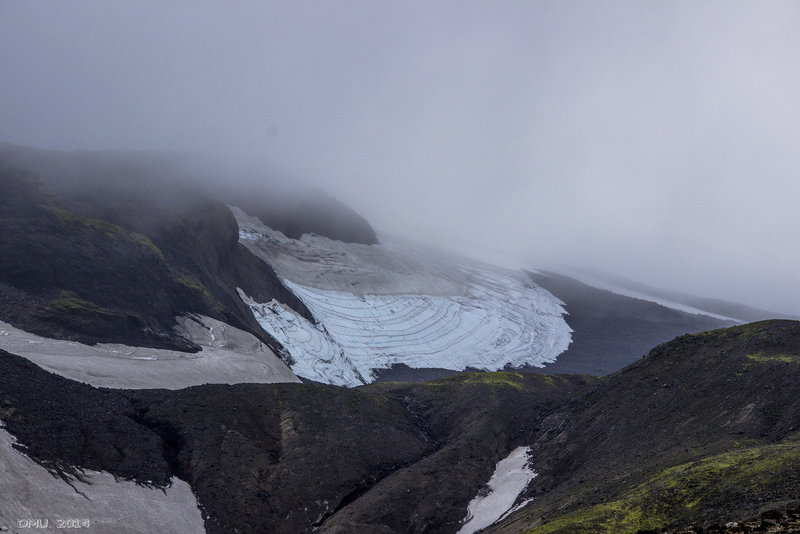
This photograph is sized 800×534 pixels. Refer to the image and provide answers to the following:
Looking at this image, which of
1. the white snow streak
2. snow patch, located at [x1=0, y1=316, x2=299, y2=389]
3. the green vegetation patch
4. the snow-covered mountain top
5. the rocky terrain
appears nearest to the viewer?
the green vegetation patch

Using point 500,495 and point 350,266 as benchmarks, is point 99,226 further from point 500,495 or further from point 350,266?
point 350,266

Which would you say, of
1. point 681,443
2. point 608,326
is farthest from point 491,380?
point 608,326

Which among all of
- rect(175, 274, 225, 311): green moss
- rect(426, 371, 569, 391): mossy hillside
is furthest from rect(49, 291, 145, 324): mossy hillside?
rect(426, 371, 569, 391): mossy hillside

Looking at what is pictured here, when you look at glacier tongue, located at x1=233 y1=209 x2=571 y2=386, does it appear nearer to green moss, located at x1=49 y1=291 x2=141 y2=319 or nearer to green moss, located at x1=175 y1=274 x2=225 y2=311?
green moss, located at x1=175 y1=274 x2=225 y2=311

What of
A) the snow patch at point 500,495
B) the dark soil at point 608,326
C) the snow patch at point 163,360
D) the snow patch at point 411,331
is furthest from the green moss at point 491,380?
the dark soil at point 608,326

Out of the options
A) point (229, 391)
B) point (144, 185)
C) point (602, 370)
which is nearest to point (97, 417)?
point (229, 391)

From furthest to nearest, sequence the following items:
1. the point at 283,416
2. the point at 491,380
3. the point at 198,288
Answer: the point at 198,288 < the point at 491,380 < the point at 283,416
